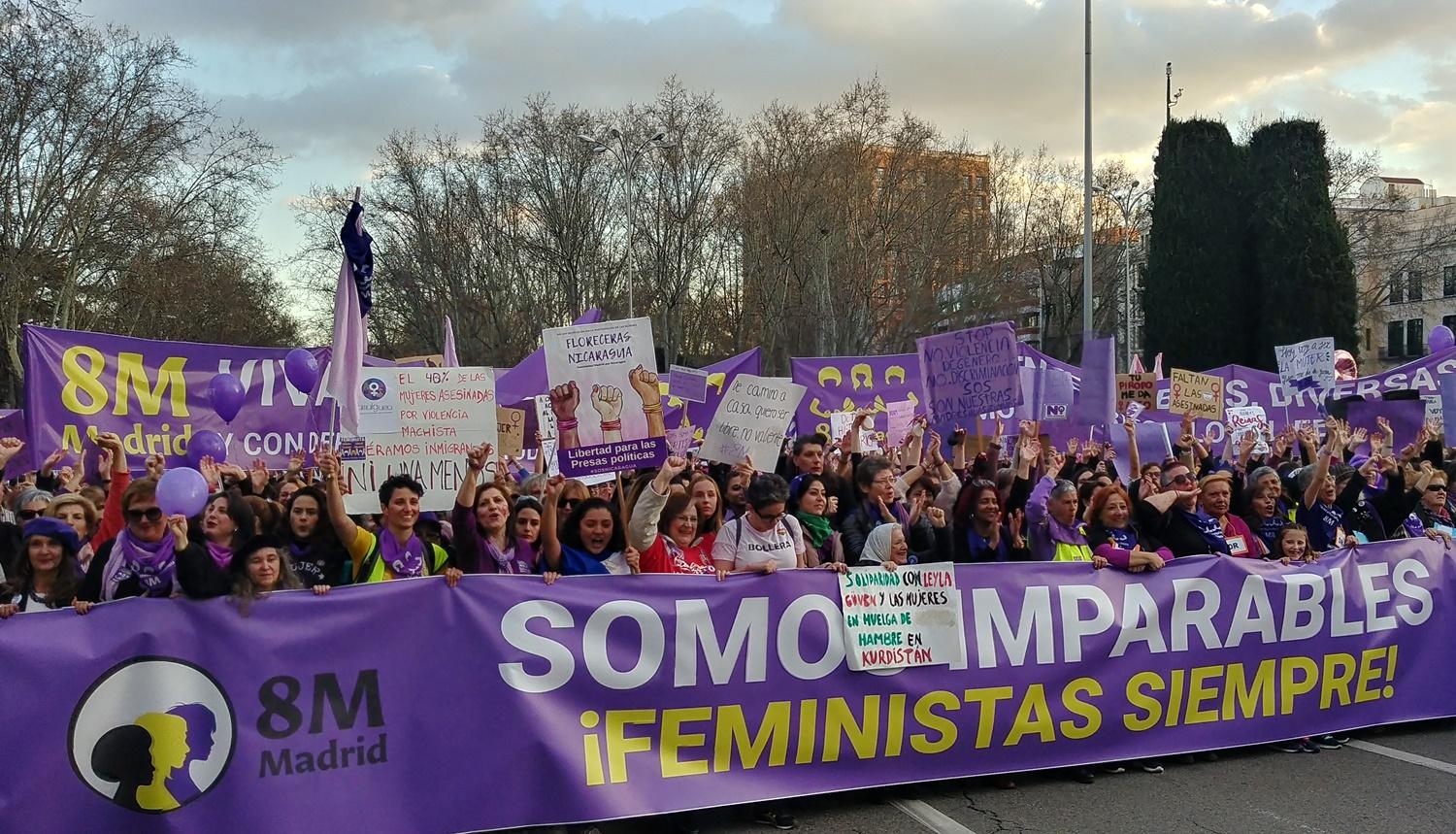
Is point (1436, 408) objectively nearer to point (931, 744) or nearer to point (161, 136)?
point (931, 744)

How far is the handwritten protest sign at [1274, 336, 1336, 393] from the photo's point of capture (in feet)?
36.1

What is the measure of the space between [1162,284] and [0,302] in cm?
3237

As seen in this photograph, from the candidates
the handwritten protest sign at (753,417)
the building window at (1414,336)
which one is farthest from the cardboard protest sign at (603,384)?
the building window at (1414,336)

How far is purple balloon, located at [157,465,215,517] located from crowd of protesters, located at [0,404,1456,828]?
0.23 ft

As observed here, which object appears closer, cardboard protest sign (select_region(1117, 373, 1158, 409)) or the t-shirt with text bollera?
the t-shirt with text bollera

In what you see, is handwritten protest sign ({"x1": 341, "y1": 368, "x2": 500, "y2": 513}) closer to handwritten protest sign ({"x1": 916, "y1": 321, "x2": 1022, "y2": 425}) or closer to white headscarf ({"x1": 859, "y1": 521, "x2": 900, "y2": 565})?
white headscarf ({"x1": 859, "y1": 521, "x2": 900, "y2": 565})

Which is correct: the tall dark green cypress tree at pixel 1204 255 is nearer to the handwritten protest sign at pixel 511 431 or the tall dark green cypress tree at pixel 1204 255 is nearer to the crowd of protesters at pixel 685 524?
the crowd of protesters at pixel 685 524

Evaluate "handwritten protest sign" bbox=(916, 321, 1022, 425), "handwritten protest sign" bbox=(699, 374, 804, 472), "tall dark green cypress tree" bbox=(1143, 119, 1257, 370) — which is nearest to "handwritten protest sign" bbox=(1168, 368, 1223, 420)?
"handwritten protest sign" bbox=(916, 321, 1022, 425)

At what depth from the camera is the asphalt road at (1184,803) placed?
15.1 ft

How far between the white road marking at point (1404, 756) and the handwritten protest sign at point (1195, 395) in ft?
16.3

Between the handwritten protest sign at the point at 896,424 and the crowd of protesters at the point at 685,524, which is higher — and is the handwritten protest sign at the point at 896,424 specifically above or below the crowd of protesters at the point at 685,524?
above

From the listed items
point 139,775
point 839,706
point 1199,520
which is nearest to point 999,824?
point 839,706

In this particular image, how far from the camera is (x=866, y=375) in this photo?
44.0 ft

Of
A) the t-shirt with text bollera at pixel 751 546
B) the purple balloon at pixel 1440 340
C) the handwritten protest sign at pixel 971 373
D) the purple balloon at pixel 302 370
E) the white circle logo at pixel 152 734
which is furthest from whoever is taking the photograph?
the purple balloon at pixel 1440 340
